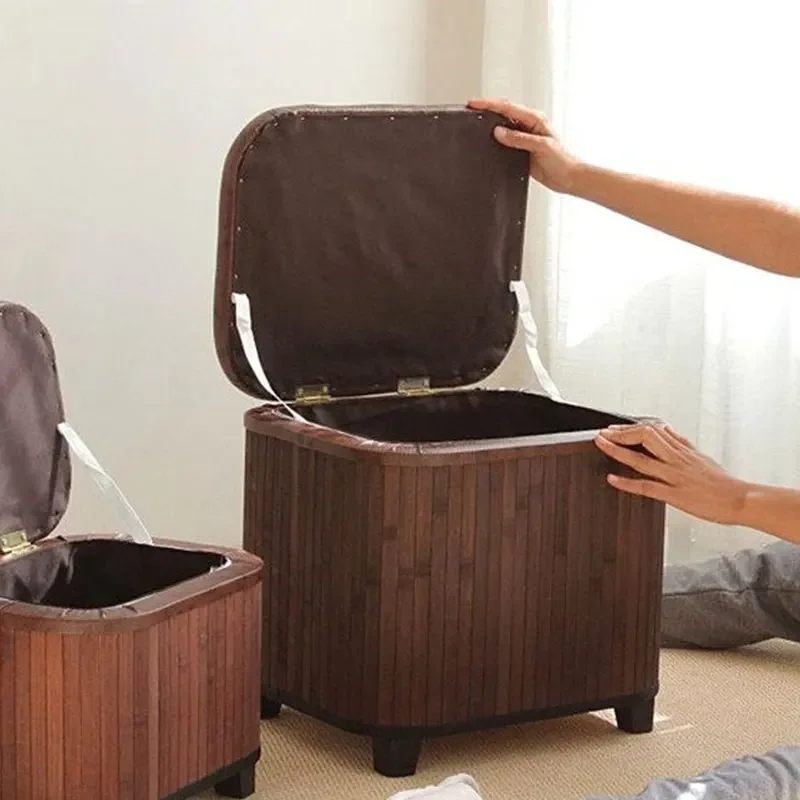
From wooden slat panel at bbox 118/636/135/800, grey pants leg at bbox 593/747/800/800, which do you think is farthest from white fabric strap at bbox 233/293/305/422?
grey pants leg at bbox 593/747/800/800

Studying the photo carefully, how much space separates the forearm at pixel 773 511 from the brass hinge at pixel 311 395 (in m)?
0.53

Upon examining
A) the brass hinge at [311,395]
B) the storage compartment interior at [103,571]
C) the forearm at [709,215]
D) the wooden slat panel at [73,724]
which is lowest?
the wooden slat panel at [73,724]

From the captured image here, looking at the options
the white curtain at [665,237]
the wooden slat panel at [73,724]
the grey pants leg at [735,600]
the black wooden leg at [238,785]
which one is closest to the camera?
the wooden slat panel at [73,724]

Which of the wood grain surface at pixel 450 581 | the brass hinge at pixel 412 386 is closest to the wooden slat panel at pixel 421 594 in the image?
the wood grain surface at pixel 450 581

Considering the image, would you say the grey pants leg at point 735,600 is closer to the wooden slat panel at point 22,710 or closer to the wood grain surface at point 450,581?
the wood grain surface at point 450,581

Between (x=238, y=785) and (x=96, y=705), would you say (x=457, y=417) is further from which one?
(x=96, y=705)

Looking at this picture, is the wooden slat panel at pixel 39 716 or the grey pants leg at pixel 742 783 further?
the grey pants leg at pixel 742 783

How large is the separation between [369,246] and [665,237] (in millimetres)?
835

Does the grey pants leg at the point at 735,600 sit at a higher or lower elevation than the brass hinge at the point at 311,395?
lower

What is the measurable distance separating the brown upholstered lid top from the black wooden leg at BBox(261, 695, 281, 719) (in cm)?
37

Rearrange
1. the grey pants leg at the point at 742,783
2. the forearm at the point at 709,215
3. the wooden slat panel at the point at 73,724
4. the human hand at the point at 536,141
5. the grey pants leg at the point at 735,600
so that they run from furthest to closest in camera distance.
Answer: the grey pants leg at the point at 735,600 → the human hand at the point at 536,141 → the forearm at the point at 709,215 → the grey pants leg at the point at 742,783 → the wooden slat panel at the point at 73,724

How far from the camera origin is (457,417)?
7.14 ft

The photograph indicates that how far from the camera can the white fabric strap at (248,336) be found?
1938 millimetres

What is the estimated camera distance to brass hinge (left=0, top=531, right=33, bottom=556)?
172 centimetres
